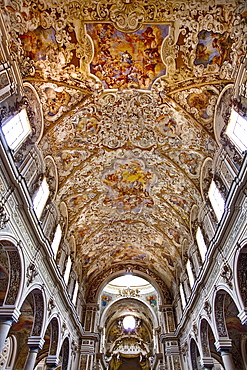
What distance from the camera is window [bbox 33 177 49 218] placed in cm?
1200

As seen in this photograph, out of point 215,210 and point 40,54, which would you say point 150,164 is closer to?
point 215,210

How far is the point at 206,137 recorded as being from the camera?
38.9 feet

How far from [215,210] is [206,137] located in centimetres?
322

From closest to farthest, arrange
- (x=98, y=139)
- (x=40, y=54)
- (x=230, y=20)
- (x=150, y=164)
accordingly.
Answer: (x=230, y=20) < (x=40, y=54) < (x=98, y=139) < (x=150, y=164)

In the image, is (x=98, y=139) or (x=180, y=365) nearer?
(x=98, y=139)

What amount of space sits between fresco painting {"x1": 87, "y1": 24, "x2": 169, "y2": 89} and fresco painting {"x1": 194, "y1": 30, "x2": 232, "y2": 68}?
1263 mm

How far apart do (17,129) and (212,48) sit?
24.5ft

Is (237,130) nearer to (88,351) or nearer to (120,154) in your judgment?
(120,154)

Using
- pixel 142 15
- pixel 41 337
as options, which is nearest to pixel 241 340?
pixel 41 337

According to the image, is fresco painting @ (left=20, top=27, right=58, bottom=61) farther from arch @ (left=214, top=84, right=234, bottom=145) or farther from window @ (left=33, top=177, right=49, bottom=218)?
arch @ (left=214, top=84, right=234, bottom=145)

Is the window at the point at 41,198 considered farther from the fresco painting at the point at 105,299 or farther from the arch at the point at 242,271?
the fresco painting at the point at 105,299

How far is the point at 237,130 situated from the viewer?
1009 cm

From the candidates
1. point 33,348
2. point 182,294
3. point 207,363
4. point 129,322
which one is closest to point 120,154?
point 33,348

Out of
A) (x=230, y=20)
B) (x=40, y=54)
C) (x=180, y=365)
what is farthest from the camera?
(x=180, y=365)
